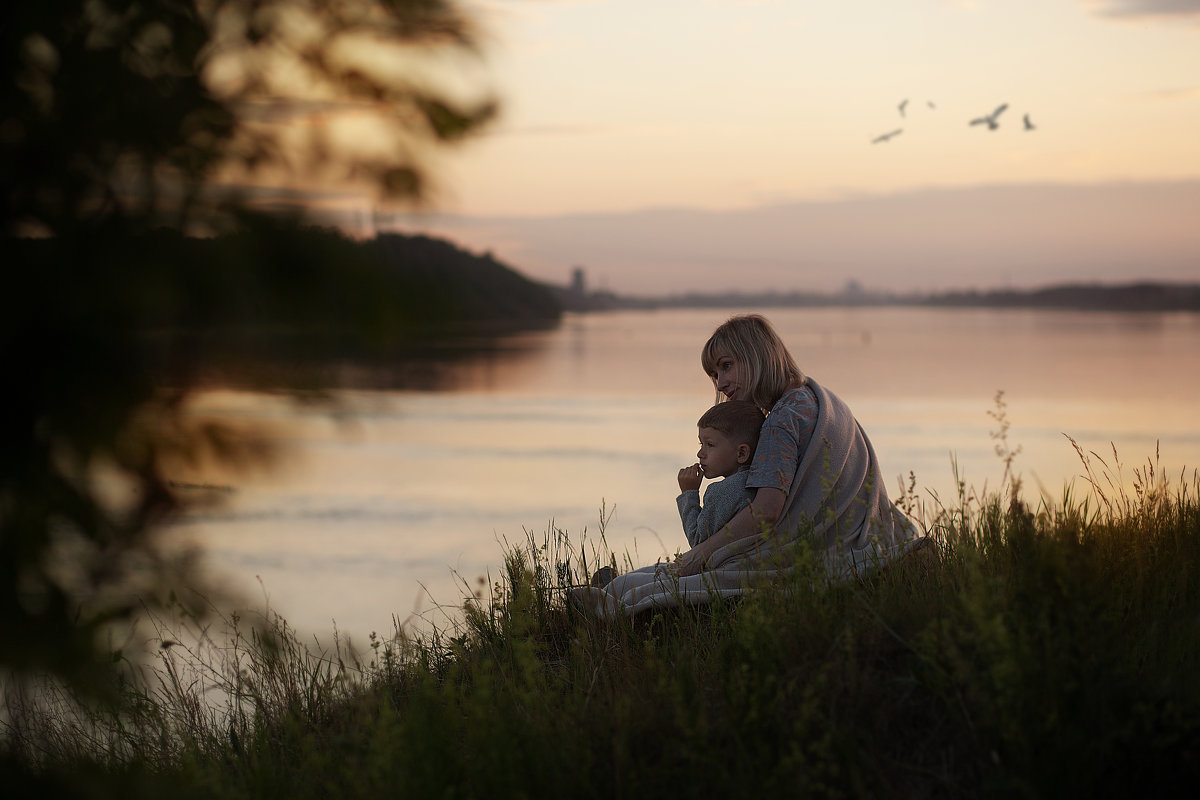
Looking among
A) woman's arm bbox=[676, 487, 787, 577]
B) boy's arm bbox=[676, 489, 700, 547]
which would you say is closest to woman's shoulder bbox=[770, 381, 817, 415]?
woman's arm bbox=[676, 487, 787, 577]

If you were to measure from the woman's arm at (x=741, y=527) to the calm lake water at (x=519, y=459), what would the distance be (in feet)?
4.03

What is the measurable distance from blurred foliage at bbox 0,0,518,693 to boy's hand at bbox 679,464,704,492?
11.3 feet

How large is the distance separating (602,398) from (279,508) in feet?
49.3

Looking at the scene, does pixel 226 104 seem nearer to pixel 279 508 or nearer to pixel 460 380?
pixel 279 508

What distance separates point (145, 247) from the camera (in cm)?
168

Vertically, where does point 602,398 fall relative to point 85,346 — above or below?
below

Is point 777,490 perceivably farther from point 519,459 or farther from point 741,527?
point 519,459

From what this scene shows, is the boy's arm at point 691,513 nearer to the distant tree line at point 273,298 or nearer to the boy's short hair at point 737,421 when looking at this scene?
the boy's short hair at point 737,421

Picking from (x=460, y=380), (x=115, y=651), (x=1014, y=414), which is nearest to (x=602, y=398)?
(x=460, y=380)

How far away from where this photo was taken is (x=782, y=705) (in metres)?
3.13

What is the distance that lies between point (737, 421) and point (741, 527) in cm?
52

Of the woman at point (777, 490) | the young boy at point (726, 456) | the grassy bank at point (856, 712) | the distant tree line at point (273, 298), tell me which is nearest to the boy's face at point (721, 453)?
the young boy at point (726, 456)

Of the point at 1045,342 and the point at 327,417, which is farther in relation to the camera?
the point at 1045,342

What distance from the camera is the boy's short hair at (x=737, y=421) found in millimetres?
4945
